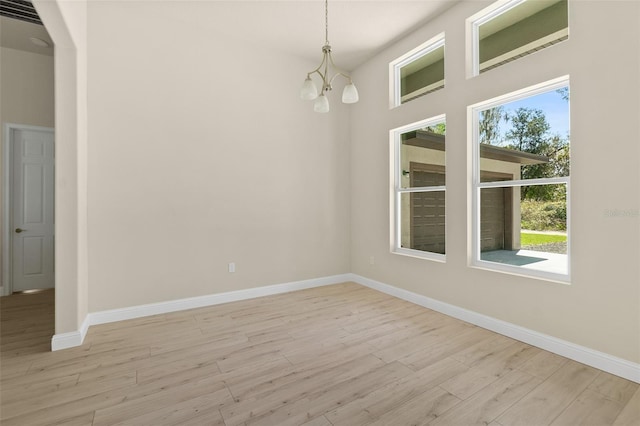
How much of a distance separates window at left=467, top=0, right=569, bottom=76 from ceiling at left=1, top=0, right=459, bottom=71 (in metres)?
0.47

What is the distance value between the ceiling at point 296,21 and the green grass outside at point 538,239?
8.70 feet

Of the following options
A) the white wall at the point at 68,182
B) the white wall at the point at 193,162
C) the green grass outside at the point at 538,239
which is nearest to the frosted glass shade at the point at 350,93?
the white wall at the point at 193,162

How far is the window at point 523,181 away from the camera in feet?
8.53

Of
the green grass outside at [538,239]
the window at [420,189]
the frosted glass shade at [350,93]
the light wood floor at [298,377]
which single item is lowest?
the light wood floor at [298,377]

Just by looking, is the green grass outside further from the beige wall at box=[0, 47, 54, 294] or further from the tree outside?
the beige wall at box=[0, 47, 54, 294]

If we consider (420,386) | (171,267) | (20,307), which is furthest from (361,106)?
(20,307)

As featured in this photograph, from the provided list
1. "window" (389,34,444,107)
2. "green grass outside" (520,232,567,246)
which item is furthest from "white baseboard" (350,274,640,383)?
"window" (389,34,444,107)

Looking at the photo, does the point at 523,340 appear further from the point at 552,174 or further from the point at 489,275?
the point at 552,174

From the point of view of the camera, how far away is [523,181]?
2.83 m

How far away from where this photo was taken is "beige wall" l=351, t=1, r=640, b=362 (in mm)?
2135

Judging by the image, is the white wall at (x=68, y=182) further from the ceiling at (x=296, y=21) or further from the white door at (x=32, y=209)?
the white door at (x=32, y=209)

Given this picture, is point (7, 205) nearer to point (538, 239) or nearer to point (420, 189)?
point (420, 189)

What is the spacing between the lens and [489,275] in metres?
3.03

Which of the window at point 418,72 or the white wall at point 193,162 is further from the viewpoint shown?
the window at point 418,72
